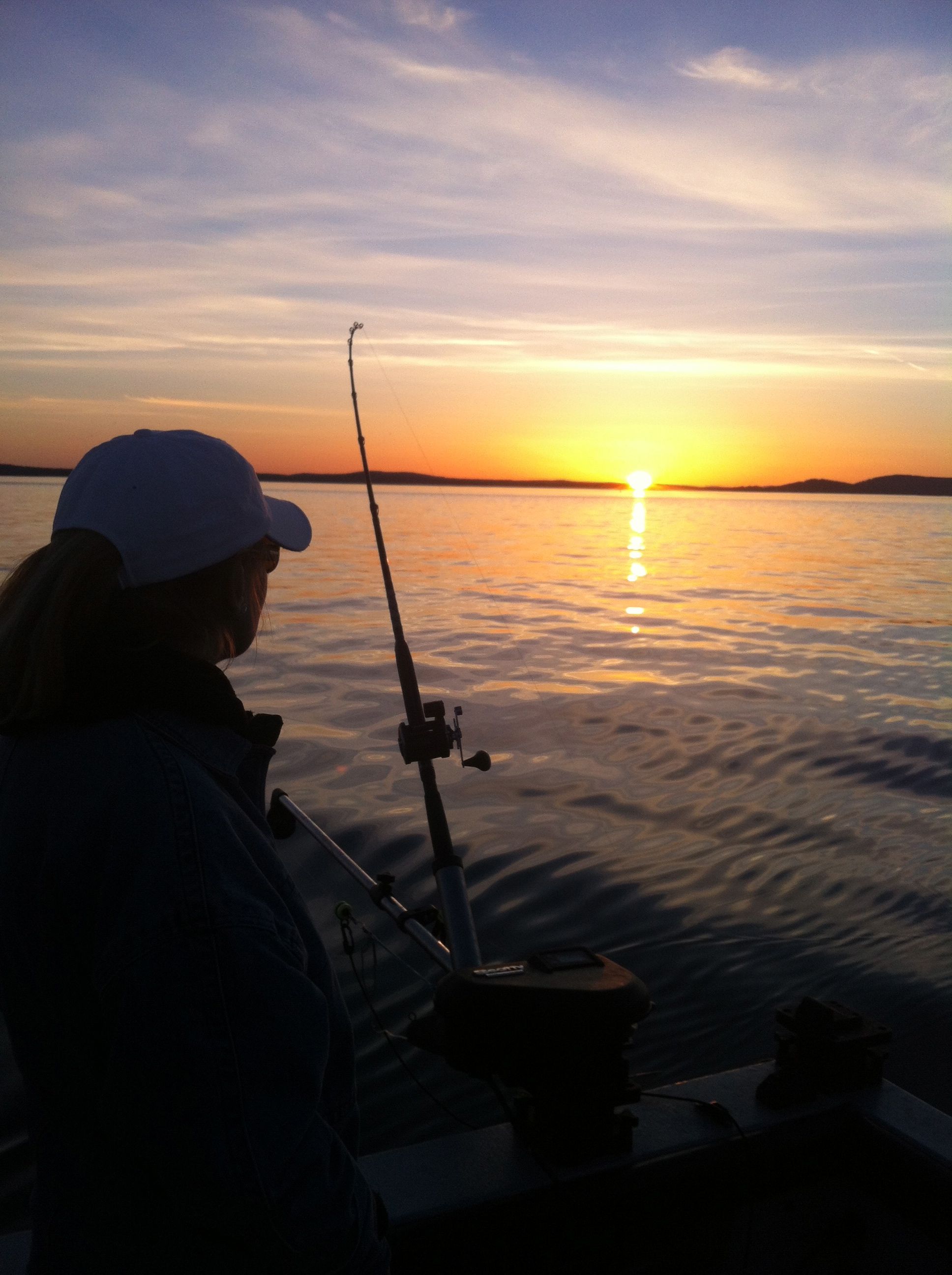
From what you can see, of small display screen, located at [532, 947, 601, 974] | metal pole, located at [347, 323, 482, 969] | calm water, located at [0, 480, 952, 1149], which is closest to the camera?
small display screen, located at [532, 947, 601, 974]

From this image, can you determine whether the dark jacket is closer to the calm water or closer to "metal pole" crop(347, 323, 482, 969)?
"metal pole" crop(347, 323, 482, 969)

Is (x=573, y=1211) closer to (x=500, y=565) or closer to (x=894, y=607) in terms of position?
(x=894, y=607)

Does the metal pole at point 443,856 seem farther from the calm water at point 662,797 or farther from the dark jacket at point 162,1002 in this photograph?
the calm water at point 662,797

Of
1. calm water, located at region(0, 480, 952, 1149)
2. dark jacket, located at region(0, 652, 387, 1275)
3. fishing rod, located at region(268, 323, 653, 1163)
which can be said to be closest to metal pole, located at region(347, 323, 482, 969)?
fishing rod, located at region(268, 323, 653, 1163)

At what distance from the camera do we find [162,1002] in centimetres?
116

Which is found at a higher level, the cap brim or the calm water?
the cap brim

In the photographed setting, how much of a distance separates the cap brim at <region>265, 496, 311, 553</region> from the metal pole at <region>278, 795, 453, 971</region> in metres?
1.07

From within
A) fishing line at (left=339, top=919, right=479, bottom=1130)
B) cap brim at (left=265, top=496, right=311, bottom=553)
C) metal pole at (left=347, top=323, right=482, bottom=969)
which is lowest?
fishing line at (left=339, top=919, right=479, bottom=1130)

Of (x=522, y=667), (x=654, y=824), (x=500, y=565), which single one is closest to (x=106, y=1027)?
(x=654, y=824)

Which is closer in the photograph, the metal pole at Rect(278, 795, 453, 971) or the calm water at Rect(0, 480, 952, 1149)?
the metal pole at Rect(278, 795, 453, 971)

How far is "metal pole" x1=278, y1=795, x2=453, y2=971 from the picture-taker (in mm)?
2365

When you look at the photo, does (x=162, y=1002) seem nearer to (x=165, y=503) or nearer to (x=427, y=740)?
(x=165, y=503)

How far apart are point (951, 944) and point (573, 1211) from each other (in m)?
3.71

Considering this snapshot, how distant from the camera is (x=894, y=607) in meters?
18.8
